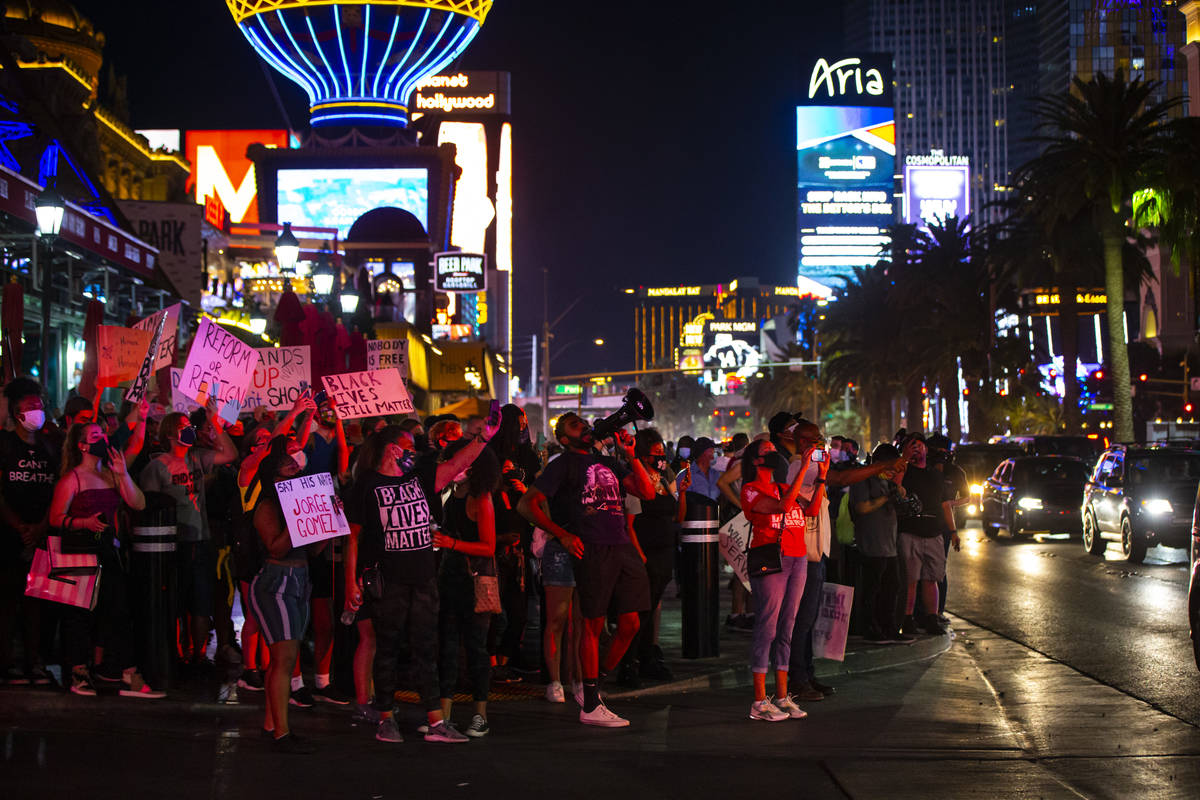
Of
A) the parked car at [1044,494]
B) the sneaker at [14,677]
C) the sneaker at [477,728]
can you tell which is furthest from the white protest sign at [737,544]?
the parked car at [1044,494]

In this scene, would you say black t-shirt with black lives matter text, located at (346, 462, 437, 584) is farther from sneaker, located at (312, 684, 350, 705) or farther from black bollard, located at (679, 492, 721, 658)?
black bollard, located at (679, 492, 721, 658)

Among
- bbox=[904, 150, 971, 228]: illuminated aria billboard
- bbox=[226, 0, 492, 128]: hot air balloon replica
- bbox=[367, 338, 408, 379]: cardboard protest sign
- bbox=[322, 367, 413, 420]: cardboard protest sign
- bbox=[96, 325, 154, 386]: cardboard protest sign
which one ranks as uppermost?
bbox=[904, 150, 971, 228]: illuminated aria billboard

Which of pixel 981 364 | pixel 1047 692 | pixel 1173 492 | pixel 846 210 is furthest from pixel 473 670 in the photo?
pixel 846 210

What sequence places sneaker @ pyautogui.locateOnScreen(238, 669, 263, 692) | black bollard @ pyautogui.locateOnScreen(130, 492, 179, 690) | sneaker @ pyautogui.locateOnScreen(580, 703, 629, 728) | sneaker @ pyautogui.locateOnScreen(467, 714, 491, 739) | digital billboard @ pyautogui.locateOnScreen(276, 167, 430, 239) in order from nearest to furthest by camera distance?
sneaker @ pyautogui.locateOnScreen(467, 714, 491, 739)
sneaker @ pyautogui.locateOnScreen(580, 703, 629, 728)
black bollard @ pyautogui.locateOnScreen(130, 492, 179, 690)
sneaker @ pyautogui.locateOnScreen(238, 669, 263, 692)
digital billboard @ pyautogui.locateOnScreen(276, 167, 430, 239)

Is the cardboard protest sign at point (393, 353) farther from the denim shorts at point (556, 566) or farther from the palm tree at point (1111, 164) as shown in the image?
the palm tree at point (1111, 164)

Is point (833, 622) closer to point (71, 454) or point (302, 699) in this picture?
point (302, 699)

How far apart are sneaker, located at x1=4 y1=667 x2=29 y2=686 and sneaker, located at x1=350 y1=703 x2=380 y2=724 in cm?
220

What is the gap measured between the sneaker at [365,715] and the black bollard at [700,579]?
9.83 feet

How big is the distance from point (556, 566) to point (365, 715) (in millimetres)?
1550

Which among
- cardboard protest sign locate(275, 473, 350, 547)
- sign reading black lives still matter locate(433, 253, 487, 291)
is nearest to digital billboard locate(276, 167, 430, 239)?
sign reading black lives still matter locate(433, 253, 487, 291)

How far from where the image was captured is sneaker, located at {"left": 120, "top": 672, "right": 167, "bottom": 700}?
928 centimetres

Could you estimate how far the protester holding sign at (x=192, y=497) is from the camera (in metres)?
9.78

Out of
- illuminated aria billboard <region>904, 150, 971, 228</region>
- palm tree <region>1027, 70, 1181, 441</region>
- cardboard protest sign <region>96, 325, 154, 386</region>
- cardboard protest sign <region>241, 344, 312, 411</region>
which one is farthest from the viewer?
illuminated aria billboard <region>904, 150, 971, 228</region>

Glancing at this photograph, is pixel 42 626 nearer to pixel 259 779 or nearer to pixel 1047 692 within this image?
pixel 259 779
